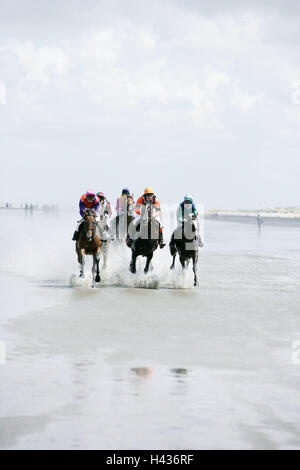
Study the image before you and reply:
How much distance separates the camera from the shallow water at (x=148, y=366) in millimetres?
7688

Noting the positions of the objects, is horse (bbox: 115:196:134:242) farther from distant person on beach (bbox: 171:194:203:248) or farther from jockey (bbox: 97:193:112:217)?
distant person on beach (bbox: 171:194:203:248)

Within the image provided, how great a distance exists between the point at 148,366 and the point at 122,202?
15942 mm

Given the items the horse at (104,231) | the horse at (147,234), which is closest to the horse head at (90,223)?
the horse at (104,231)

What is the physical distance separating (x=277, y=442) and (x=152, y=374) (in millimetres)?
2949

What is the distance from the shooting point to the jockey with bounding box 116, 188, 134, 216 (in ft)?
86.8

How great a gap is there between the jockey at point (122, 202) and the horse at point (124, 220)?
7cm

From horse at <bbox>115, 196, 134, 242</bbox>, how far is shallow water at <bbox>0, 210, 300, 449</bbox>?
4.50m

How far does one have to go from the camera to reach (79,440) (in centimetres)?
734

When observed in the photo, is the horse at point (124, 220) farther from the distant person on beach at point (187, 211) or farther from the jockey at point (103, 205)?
the distant person on beach at point (187, 211)

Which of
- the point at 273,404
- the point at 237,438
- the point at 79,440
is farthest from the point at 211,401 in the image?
A: the point at 79,440

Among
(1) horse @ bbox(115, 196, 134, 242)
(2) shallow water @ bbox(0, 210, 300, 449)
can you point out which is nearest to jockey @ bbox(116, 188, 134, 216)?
(1) horse @ bbox(115, 196, 134, 242)
